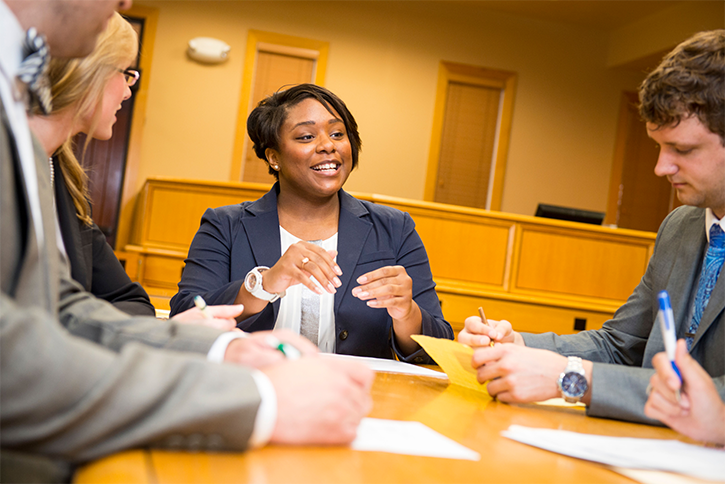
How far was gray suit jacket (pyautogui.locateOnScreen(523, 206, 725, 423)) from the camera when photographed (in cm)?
120

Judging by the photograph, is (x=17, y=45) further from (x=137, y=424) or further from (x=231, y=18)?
(x=231, y=18)

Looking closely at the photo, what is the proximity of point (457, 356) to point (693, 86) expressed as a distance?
779 mm

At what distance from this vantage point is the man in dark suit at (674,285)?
1.21 metres

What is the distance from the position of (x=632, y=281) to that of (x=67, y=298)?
4948mm

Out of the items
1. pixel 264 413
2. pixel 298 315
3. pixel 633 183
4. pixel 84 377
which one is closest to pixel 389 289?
pixel 298 315

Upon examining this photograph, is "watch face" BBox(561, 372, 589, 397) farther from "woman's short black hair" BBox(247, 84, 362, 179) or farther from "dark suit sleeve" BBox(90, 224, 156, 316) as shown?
"woman's short black hair" BBox(247, 84, 362, 179)

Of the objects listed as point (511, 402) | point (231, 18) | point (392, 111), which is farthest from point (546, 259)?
point (231, 18)

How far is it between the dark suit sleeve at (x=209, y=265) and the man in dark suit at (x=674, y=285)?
868 mm

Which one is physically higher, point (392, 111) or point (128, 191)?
point (392, 111)

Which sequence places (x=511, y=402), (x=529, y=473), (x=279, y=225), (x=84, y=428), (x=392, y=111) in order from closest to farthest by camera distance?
(x=84, y=428), (x=529, y=473), (x=511, y=402), (x=279, y=225), (x=392, y=111)

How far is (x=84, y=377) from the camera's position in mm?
633

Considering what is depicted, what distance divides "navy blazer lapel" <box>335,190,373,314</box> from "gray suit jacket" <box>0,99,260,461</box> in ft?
4.31

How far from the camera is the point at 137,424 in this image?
0.66 m

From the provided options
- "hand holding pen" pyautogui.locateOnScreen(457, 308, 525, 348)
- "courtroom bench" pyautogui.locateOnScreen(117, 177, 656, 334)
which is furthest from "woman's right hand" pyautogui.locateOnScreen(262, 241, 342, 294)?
"courtroom bench" pyautogui.locateOnScreen(117, 177, 656, 334)
